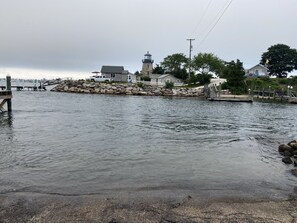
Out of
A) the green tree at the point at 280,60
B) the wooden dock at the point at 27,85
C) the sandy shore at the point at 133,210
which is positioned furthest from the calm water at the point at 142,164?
the green tree at the point at 280,60

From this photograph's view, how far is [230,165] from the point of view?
1197cm

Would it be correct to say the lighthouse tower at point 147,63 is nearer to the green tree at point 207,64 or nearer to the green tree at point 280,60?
the green tree at point 207,64

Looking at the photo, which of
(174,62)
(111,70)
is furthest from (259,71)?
(111,70)

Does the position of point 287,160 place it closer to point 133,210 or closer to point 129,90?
point 133,210

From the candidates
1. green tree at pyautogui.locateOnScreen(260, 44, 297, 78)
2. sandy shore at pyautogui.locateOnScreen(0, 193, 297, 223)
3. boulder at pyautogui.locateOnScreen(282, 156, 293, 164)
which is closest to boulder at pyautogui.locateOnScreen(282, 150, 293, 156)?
boulder at pyautogui.locateOnScreen(282, 156, 293, 164)

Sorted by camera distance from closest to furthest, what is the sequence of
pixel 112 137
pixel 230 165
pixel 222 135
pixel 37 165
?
pixel 37 165 < pixel 230 165 < pixel 112 137 < pixel 222 135

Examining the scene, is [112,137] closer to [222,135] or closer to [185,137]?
[185,137]

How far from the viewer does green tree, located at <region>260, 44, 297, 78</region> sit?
328ft

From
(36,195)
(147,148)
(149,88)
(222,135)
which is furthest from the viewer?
(149,88)

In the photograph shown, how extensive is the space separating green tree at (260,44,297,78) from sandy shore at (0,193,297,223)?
103 m

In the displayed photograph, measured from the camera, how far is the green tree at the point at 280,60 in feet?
328

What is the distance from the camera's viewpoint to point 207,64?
10431cm

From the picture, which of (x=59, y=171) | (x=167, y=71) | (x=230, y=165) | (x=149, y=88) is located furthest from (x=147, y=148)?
(x=167, y=71)

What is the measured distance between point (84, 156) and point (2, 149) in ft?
13.1
